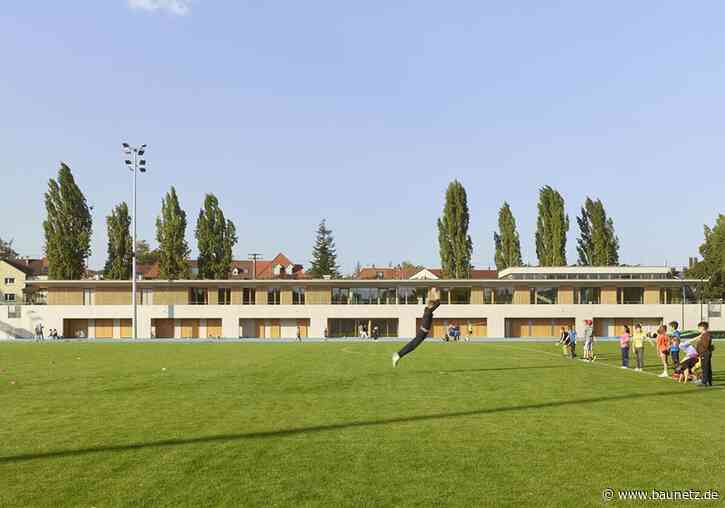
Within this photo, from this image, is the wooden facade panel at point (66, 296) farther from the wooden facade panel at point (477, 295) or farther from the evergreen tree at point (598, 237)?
the evergreen tree at point (598, 237)

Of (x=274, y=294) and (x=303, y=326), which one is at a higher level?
(x=274, y=294)

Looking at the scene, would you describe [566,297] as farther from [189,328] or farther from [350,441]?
[350,441]

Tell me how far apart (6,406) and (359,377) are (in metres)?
11.3

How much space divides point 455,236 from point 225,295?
29963 mm

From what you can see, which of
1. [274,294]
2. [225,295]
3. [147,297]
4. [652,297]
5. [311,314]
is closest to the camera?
[311,314]

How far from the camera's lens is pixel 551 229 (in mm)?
82562

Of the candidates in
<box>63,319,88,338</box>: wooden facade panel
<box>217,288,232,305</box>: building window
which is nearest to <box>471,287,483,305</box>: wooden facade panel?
<box>217,288,232,305</box>: building window

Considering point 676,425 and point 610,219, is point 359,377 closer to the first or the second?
point 676,425

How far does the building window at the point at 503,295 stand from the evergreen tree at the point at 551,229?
41.6ft

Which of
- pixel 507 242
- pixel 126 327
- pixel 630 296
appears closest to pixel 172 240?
pixel 126 327

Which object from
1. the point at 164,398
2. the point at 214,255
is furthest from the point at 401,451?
the point at 214,255

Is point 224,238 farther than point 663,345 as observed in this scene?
Yes

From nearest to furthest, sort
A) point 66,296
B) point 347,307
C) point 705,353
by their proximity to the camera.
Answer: point 705,353, point 347,307, point 66,296

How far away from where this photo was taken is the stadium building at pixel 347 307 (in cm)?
7131
